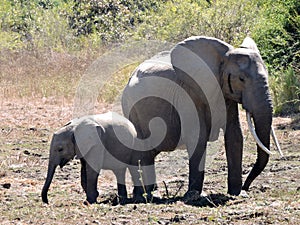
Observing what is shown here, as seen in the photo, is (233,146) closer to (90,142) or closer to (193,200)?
(193,200)

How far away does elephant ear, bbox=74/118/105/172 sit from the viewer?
9.08 m

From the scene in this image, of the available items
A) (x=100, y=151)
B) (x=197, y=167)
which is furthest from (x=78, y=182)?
(x=197, y=167)

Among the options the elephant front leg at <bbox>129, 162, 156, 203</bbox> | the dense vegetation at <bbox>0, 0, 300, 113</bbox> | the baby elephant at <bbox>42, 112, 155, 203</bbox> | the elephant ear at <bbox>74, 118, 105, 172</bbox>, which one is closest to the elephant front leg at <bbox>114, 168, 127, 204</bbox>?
the baby elephant at <bbox>42, 112, 155, 203</bbox>

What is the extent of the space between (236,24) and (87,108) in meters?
5.97

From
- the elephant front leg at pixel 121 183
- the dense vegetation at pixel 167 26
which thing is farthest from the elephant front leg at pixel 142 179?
the dense vegetation at pixel 167 26

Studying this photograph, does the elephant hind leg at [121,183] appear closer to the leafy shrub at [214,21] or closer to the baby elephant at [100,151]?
the baby elephant at [100,151]

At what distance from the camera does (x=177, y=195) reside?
938cm

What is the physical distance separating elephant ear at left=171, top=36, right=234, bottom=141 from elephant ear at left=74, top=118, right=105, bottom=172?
116cm

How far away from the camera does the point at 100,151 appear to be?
920 cm

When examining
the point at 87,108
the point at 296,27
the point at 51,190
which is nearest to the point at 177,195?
the point at 51,190

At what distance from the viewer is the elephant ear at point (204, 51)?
9070 millimetres

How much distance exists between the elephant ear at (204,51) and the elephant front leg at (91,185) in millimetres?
1545

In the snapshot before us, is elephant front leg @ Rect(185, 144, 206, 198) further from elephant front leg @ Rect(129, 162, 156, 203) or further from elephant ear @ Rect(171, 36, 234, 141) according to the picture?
elephant front leg @ Rect(129, 162, 156, 203)

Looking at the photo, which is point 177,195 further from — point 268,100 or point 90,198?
point 268,100
